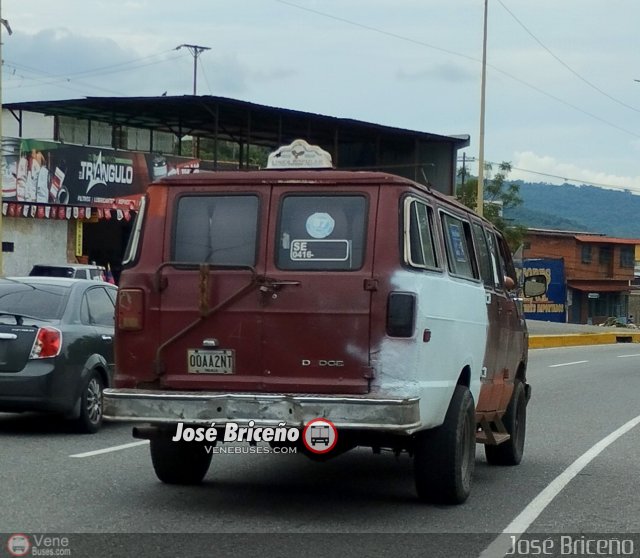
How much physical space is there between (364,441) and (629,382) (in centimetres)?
1480

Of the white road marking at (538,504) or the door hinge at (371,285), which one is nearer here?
the white road marking at (538,504)

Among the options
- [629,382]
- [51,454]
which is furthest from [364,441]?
[629,382]

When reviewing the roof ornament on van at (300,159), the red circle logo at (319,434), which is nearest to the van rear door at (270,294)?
the red circle logo at (319,434)

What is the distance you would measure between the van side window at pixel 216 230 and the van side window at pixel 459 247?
147 cm

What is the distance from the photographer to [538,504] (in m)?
8.55

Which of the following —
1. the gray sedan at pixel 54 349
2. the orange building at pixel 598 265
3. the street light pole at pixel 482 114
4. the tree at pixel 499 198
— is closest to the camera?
the gray sedan at pixel 54 349

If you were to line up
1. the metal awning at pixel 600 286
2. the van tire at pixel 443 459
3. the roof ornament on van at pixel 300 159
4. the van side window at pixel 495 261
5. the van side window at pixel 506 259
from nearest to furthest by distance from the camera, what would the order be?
the van tire at pixel 443 459
the roof ornament on van at pixel 300 159
the van side window at pixel 495 261
the van side window at pixel 506 259
the metal awning at pixel 600 286

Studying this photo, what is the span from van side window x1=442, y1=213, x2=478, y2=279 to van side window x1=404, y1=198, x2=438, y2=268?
418 mm

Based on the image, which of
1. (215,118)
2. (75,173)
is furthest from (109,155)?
(215,118)

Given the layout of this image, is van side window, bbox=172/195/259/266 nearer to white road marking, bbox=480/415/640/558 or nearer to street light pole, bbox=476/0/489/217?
white road marking, bbox=480/415/640/558

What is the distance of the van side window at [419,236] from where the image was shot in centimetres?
762

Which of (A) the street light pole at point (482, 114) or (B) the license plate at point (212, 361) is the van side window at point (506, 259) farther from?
(A) the street light pole at point (482, 114)

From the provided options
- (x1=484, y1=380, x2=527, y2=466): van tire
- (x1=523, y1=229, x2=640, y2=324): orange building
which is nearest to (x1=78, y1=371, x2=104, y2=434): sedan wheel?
(x1=484, y1=380, x2=527, y2=466): van tire

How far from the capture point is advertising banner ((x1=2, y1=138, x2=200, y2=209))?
3944 cm
